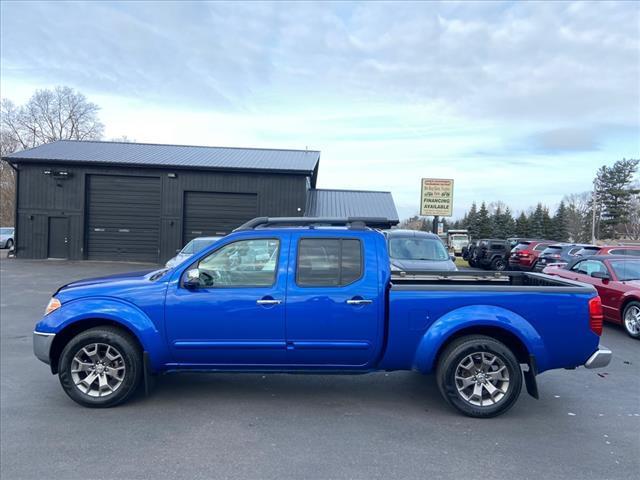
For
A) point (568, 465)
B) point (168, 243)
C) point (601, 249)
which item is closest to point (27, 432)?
point (568, 465)

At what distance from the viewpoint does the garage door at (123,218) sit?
24.3m

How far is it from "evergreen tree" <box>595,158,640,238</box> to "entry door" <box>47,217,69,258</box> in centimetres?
6530

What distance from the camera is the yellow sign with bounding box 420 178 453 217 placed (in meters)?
20.5

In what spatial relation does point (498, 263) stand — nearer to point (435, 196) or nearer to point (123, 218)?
point (435, 196)

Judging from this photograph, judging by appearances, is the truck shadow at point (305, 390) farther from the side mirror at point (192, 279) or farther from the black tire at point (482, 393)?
the side mirror at point (192, 279)

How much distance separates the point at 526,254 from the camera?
2270 cm

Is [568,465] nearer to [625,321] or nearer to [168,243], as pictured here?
[625,321]

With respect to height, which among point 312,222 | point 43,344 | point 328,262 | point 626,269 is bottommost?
point 43,344

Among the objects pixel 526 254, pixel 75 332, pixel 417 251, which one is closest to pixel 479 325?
pixel 75 332

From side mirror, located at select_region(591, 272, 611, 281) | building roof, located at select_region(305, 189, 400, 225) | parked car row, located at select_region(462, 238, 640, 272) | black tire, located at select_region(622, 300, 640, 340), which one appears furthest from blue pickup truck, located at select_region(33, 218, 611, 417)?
building roof, located at select_region(305, 189, 400, 225)

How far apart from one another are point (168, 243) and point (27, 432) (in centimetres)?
2098

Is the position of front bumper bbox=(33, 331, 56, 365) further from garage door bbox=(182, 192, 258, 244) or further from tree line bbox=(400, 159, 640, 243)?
tree line bbox=(400, 159, 640, 243)

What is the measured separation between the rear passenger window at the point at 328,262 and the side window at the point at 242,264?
0.28 metres

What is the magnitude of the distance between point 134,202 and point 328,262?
73.0 ft
